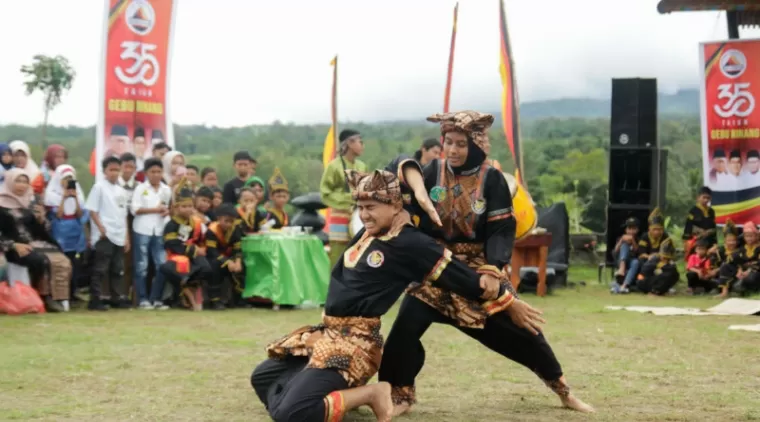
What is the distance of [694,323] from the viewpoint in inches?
378

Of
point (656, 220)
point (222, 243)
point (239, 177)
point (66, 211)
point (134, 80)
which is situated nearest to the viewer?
point (66, 211)

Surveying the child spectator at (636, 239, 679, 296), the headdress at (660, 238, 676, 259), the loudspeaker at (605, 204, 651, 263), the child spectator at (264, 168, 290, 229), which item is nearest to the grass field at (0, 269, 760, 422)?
the child spectator at (264, 168, 290, 229)

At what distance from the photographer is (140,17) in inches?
438

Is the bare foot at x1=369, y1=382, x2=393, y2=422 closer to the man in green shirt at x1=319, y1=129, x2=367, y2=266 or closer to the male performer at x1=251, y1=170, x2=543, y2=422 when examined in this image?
the male performer at x1=251, y1=170, x2=543, y2=422

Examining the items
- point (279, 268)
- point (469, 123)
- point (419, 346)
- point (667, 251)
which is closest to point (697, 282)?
point (667, 251)

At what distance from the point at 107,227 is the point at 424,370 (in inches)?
188

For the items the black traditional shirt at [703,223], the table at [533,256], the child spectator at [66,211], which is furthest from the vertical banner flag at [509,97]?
the child spectator at [66,211]

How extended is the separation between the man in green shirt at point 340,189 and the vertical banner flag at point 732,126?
534 centimetres

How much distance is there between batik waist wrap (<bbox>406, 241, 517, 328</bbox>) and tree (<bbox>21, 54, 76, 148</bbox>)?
10.9 m

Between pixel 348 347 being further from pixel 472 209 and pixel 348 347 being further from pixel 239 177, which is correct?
pixel 239 177

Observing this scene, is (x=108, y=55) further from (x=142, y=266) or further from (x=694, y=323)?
(x=694, y=323)

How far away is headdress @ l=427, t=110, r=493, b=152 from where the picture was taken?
5234mm

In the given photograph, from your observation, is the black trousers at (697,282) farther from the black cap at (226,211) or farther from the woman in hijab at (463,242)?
the woman in hijab at (463,242)

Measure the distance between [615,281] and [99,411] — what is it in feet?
31.9
